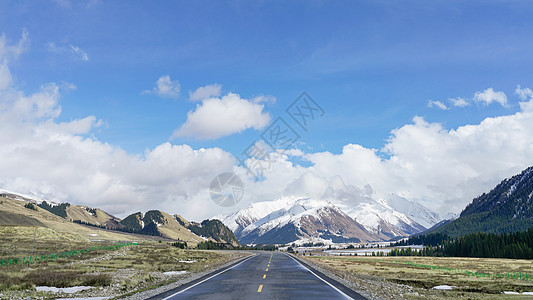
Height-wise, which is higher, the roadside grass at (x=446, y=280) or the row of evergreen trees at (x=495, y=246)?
the row of evergreen trees at (x=495, y=246)

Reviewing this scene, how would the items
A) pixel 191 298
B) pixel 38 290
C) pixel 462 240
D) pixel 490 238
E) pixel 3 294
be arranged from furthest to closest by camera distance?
pixel 462 240 → pixel 490 238 → pixel 38 290 → pixel 3 294 → pixel 191 298

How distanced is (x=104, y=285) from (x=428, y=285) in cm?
2721

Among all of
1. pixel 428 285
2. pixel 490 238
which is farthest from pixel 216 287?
pixel 490 238

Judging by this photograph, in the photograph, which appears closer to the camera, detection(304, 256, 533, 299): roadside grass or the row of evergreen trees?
detection(304, 256, 533, 299): roadside grass

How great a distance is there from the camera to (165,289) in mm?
22828

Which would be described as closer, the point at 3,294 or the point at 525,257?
the point at 3,294

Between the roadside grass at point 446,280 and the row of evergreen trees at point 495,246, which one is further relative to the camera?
the row of evergreen trees at point 495,246

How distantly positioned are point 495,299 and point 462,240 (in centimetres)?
14048

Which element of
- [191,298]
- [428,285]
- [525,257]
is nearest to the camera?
[191,298]

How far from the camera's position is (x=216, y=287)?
23.4 metres

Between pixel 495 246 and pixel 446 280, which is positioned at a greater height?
pixel 495 246

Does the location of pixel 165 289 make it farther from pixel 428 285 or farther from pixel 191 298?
pixel 428 285

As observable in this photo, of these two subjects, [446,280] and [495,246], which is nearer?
[446,280]

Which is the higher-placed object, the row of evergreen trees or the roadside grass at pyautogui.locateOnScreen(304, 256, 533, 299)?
the row of evergreen trees
